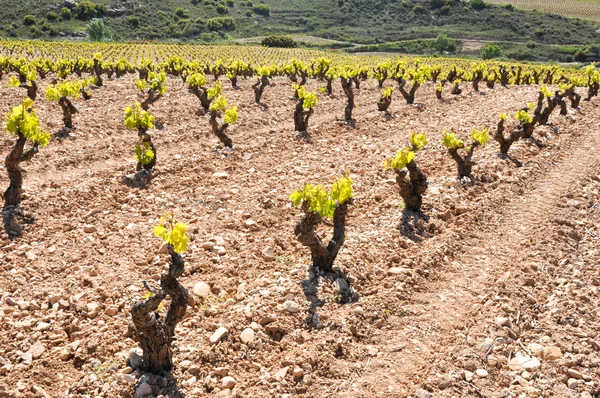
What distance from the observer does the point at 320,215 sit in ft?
24.7

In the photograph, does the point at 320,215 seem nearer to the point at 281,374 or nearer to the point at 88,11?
the point at 281,374

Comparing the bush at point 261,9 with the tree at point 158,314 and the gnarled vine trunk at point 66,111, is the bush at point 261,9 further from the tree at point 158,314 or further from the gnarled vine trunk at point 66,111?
the tree at point 158,314

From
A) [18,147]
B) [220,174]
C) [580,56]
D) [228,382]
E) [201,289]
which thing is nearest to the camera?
[228,382]

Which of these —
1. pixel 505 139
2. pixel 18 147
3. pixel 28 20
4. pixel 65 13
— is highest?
pixel 65 13

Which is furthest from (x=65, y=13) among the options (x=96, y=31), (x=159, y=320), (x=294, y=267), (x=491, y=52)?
(x=159, y=320)

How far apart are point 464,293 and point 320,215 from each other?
8.74 feet

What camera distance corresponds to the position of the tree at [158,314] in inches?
210

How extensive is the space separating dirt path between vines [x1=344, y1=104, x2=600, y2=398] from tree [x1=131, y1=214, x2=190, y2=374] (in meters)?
2.12

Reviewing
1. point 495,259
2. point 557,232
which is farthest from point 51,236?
point 557,232

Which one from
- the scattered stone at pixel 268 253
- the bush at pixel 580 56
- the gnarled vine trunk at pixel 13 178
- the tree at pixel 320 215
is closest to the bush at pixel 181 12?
the bush at pixel 580 56

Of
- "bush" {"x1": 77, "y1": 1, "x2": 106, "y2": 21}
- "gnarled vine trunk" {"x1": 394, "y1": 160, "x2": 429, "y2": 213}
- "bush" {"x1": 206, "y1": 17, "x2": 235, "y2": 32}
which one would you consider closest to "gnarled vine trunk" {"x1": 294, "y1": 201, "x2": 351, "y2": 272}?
"gnarled vine trunk" {"x1": 394, "y1": 160, "x2": 429, "y2": 213}

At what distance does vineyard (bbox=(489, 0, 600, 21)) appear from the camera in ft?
401

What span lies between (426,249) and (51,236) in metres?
7.17

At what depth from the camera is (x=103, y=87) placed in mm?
23359
